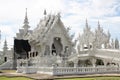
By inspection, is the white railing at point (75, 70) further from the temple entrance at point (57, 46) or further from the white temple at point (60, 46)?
the temple entrance at point (57, 46)

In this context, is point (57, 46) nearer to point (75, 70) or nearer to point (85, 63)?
point (85, 63)

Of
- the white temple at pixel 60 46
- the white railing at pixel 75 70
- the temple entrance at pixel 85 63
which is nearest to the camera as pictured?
the white railing at pixel 75 70

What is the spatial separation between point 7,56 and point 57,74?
32361mm

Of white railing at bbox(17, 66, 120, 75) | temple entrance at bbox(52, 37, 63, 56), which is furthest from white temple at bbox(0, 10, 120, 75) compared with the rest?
white railing at bbox(17, 66, 120, 75)

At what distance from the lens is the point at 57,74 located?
20.4 m

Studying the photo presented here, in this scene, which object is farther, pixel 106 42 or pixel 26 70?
pixel 106 42

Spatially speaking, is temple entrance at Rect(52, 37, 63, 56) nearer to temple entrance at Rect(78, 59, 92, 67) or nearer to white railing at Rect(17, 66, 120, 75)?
temple entrance at Rect(78, 59, 92, 67)

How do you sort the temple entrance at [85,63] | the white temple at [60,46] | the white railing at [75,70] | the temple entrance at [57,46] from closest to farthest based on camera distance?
the white railing at [75,70] → the white temple at [60,46] → the temple entrance at [85,63] → the temple entrance at [57,46]

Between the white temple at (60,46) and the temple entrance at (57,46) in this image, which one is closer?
the white temple at (60,46)

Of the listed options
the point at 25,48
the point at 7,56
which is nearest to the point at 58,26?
the point at 25,48

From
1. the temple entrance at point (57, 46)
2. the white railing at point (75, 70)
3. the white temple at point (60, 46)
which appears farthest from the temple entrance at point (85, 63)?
the white railing at point (75, 70)

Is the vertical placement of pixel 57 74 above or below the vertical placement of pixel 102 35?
below

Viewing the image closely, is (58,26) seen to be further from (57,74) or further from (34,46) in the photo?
(57,74)

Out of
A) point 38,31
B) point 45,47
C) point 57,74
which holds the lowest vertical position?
point 57,74
